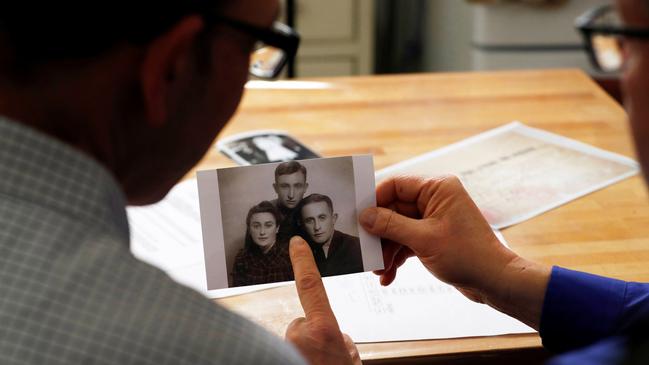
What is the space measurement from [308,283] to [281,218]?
0.37 feet

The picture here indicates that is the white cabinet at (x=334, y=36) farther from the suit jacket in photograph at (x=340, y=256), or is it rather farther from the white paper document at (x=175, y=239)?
the suit jacket in photograph at (x=340, y=256)

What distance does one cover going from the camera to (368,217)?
107cm

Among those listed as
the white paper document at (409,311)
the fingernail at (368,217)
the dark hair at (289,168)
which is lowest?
the white paper document at (409,311)

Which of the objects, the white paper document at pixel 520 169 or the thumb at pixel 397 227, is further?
the white paper document at pixel 520 169

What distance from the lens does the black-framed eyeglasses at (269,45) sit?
0.71m

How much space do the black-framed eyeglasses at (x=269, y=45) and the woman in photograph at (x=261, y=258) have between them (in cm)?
20

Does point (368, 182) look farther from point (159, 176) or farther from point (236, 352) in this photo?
point (236, 352)

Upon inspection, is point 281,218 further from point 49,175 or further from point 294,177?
point 49,175

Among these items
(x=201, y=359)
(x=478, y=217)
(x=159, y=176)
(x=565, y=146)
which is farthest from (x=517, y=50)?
(x=201, y=359)

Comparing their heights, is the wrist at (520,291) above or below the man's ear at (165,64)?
below

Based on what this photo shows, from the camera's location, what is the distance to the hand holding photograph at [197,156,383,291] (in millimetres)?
1042

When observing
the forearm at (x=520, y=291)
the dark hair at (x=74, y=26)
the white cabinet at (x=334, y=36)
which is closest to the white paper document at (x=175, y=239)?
the forearm at (x=520, y=291)

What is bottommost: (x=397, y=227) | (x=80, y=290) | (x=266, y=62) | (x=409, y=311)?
(x=409, y=311)

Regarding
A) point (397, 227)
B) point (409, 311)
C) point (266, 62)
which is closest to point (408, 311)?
point (409, 311)
